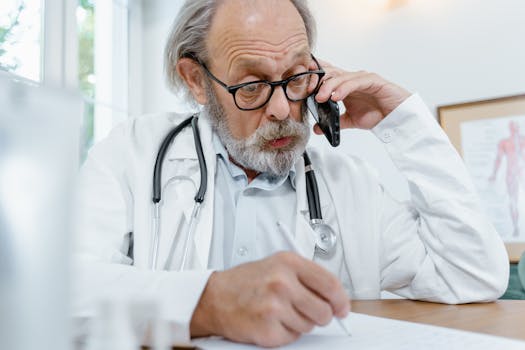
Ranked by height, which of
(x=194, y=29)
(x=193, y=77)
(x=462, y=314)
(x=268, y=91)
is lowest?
(x=462, y=314)

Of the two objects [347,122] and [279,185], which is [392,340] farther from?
[347,122]

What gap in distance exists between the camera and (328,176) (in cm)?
128

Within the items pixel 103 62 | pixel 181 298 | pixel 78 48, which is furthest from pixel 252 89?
pixel 103 62

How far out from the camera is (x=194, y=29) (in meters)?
1.34

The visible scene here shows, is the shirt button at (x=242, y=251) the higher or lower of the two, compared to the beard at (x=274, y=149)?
lower

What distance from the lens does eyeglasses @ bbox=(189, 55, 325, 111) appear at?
3.76 feet

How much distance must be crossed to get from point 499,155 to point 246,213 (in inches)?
50.9

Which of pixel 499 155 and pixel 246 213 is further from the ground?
pixel 499 155

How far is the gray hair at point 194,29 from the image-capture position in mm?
1315

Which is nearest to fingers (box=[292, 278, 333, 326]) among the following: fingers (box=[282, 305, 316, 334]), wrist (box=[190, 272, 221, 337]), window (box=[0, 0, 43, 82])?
fingers (box=[282, 305, 316, 334])

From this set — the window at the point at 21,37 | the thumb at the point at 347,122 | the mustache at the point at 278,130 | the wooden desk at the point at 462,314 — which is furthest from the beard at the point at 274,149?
the window at the point at 21,37

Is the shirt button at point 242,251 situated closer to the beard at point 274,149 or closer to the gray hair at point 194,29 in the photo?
the beard at point 274,149

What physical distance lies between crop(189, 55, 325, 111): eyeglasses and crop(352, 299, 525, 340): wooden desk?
53 centimetres

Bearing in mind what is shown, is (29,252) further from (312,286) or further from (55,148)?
(312,286)
